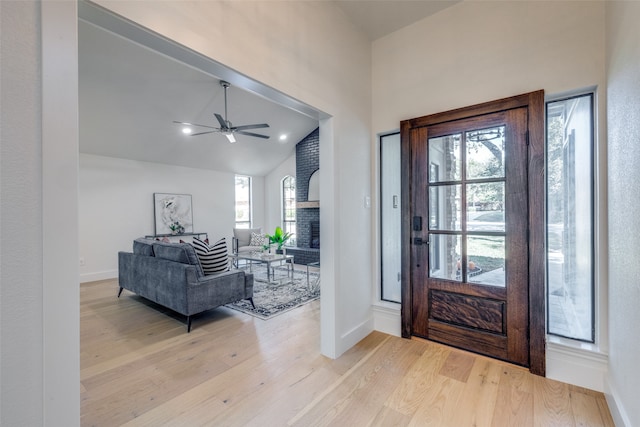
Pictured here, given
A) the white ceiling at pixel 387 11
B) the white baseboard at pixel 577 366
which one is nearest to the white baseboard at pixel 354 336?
the white baseboard at pixel 577 366

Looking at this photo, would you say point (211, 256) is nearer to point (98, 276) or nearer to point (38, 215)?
point (38, 215)

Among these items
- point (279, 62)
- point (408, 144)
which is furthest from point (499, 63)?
point (279, 62)

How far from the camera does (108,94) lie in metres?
3.95

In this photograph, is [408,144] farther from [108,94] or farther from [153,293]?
[108,94]

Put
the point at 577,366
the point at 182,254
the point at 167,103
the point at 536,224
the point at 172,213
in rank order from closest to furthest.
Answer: the point at 577,366
the point at 536,224
the point at 182,254
the point at 167,103
the point at 172,213

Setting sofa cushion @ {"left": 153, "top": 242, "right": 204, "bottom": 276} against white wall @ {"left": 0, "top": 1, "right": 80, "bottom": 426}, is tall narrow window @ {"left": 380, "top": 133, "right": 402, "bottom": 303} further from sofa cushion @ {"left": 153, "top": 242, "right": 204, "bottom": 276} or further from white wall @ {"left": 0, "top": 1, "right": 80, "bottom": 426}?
white wall @ {"left": 0, "top": 1, "right": 80, "bottom": 426}

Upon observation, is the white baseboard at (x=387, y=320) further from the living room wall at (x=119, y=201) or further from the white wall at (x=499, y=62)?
the living room wall at (x=119, y=201)

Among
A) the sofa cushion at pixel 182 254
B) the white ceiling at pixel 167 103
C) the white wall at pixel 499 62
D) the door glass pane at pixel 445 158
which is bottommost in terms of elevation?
the sofa cushion at pixel 182 254

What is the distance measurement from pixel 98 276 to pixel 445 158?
626 cm

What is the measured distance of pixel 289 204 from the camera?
7.98 m

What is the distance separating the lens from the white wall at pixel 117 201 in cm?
503

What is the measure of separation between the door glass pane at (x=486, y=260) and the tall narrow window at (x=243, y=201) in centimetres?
671

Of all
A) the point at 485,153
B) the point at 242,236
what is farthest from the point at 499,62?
the point at 242,236

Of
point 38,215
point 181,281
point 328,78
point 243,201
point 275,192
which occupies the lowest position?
point 181,281
